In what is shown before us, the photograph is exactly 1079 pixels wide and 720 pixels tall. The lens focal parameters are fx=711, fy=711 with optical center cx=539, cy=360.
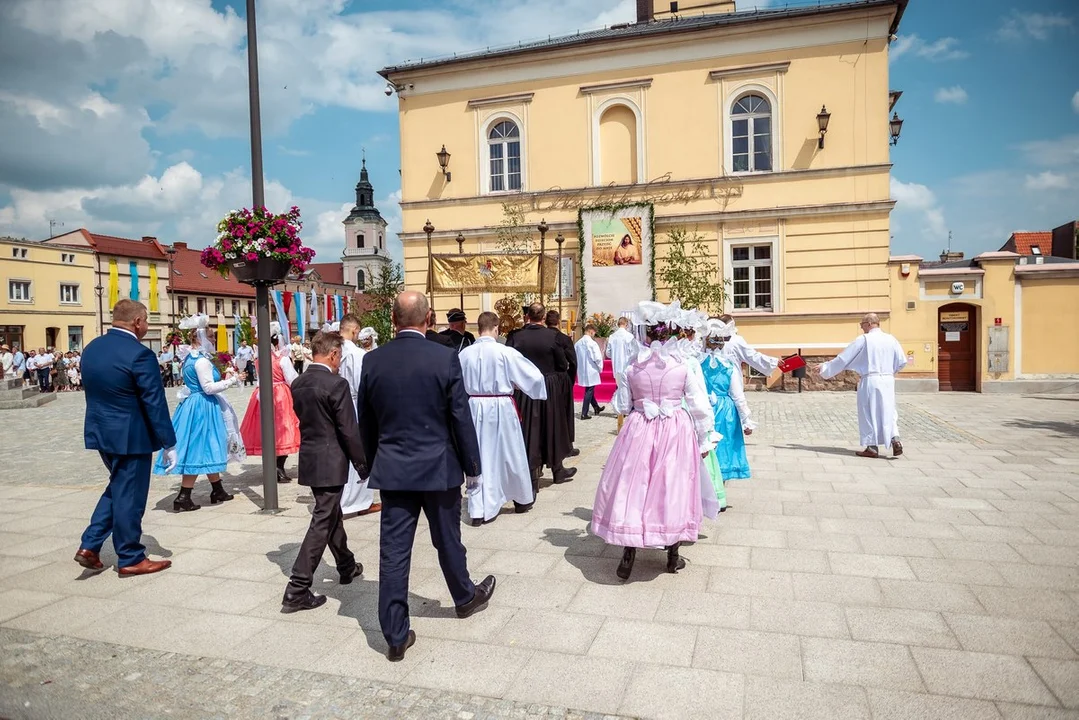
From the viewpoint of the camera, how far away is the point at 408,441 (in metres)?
3.97

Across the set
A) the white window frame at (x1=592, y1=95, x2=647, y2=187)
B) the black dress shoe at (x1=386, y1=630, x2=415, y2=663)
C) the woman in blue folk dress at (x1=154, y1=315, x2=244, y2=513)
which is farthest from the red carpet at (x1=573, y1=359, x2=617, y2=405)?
the black dress shoe at (x1=386, y1=630, x2=415, y2=663)

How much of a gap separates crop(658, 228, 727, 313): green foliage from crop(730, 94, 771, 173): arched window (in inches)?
96.9

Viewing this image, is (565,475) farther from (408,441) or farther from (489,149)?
(489,149)

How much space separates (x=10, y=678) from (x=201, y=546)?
2242 mm

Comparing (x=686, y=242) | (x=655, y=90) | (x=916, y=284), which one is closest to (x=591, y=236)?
(x=686, y=242)

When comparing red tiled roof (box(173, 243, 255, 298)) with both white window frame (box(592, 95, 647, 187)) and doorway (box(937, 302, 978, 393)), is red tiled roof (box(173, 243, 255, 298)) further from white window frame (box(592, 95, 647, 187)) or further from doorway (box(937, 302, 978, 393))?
doorway (box(937, 302, 978, 393))

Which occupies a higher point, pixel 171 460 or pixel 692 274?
pixel 692 274

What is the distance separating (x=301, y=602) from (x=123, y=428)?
1.96m

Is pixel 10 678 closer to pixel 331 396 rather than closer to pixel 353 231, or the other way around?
pixel 331 396

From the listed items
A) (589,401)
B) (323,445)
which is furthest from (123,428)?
(589,401)

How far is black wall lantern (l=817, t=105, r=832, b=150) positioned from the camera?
19.0 meters

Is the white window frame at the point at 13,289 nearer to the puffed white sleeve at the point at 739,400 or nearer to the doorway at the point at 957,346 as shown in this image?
the doorway at the point at 957,346

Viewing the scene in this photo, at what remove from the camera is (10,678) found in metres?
3.75

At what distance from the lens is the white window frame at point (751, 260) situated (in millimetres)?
19938
